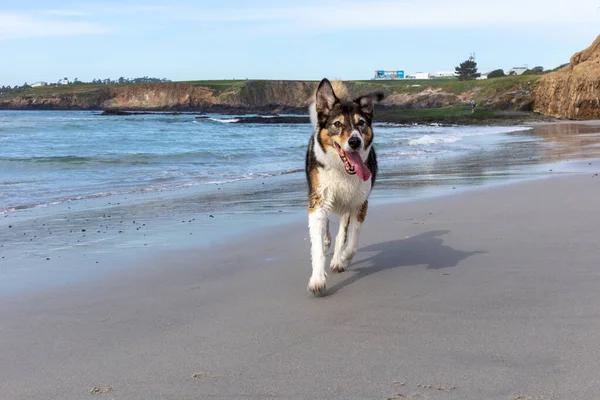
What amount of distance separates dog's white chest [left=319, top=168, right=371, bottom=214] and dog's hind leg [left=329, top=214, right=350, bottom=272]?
0.33 metres

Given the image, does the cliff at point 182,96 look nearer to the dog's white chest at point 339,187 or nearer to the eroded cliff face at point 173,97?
the eroded cliff face at point 173,97

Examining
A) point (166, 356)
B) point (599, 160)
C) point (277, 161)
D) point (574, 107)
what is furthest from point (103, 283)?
point (574, 107)

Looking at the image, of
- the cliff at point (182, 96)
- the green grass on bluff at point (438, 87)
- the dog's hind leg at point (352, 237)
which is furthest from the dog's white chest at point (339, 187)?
the cliff at point (182, 96)

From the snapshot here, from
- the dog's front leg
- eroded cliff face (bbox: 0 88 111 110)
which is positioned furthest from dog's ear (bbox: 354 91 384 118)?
eroded cliff face (bbox: 0 88 111 110)

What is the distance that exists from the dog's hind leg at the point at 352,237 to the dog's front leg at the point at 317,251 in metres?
0.46

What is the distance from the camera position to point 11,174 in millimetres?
16781

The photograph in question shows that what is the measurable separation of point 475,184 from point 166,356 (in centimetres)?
858

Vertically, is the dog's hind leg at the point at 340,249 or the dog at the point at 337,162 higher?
the dog at the point at 337,162

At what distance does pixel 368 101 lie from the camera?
6078 millimetres

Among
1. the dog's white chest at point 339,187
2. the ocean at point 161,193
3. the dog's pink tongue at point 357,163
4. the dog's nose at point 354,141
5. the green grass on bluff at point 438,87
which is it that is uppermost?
the green grass on bluff at point 438,87

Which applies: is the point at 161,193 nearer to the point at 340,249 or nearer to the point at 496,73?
the point at 340,249

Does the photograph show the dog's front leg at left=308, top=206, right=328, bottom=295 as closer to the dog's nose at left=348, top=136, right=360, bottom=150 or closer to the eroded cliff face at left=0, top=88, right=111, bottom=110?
the dog's nose at left=348, top=136, right=360, bottom=150

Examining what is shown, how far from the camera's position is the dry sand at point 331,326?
134 inches

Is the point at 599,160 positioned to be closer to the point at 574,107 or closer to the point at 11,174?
the point at 11,174
